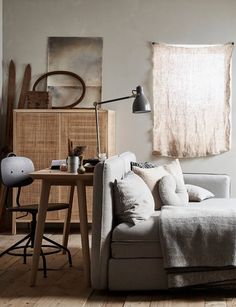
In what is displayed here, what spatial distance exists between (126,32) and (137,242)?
3252 millimetres

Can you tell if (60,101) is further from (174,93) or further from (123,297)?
(123,297)

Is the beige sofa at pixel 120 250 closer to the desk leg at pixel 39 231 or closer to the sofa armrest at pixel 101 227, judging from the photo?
the sofa armrest at pixel 101 227

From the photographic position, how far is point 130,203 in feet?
13.7

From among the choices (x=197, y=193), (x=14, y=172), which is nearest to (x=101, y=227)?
(x=14, y=172)

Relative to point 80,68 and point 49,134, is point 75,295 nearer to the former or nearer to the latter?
point 49,134

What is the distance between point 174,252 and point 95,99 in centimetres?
307

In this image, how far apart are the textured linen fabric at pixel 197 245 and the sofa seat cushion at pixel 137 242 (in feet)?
0.23

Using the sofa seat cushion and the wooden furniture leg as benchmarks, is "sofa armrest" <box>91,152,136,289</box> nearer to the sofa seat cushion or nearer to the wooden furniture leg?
the sofa seat cushion

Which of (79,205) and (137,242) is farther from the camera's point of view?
(79,205)

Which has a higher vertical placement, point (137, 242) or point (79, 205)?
point (79, 205)

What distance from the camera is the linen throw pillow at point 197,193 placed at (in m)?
5.34

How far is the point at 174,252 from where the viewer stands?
3961 mm

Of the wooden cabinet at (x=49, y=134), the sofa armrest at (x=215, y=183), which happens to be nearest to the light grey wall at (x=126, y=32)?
the wooden cabinet at (x=49, y=134)

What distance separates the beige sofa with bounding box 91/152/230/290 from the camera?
4.04 meters
